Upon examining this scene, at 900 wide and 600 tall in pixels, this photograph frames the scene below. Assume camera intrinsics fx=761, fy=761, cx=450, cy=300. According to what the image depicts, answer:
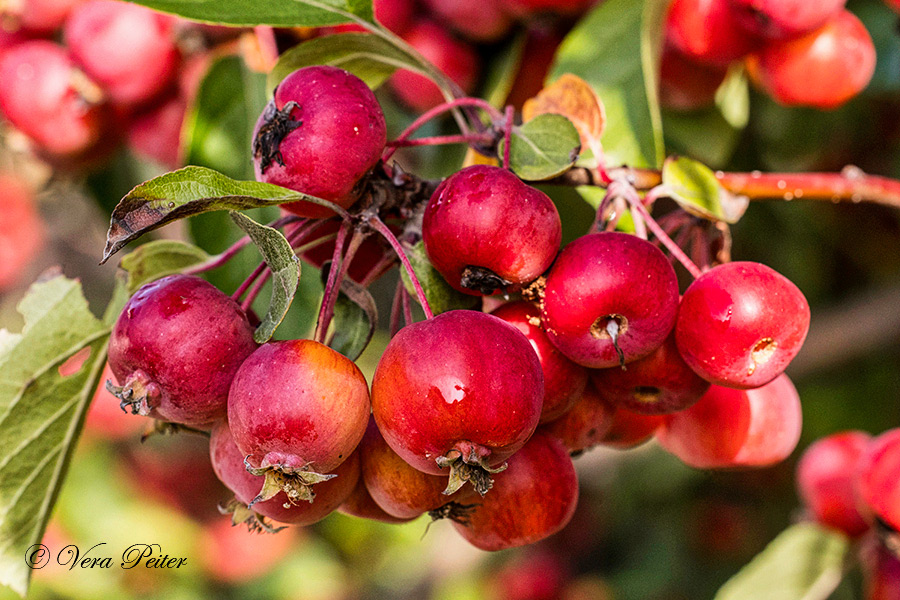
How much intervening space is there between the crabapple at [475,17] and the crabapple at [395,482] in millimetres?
1002

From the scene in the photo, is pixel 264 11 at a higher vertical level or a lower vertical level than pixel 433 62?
higher

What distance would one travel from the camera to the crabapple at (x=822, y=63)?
4.23 ft

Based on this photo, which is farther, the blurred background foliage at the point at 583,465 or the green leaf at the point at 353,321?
the blurred background foliage at the point at 583,465

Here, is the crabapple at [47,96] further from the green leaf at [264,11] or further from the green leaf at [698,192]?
the green leaf at [698,192]

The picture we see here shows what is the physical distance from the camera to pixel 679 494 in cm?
263

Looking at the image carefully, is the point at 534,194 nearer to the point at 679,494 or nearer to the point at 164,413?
the point at 164,413

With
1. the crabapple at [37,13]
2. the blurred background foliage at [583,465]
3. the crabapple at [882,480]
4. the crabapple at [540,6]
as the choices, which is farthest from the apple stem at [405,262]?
the crabapple at [37,13]

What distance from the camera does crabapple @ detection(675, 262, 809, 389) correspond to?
73cm

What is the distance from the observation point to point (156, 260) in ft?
3.15

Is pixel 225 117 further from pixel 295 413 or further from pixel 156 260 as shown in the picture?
pixel 295 413

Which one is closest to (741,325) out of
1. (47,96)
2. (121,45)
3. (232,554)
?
(121,45)

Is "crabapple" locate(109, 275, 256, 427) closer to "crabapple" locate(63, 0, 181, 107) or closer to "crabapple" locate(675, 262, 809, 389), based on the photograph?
"crabapple" locate(675, 262, 809, 389)

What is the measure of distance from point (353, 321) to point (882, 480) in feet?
3.04

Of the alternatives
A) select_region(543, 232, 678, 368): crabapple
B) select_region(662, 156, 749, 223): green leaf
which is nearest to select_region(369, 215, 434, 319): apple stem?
select_region(543, 232, 678, 368): crabapple
